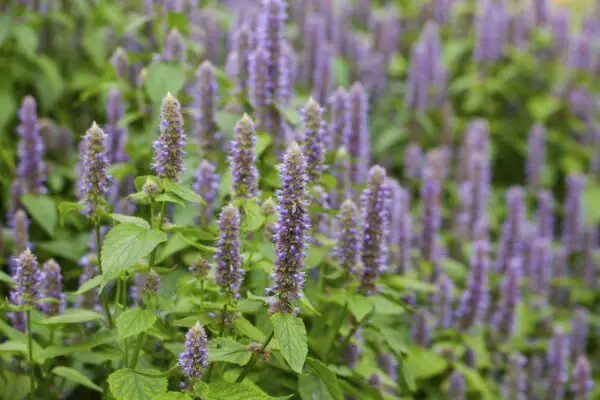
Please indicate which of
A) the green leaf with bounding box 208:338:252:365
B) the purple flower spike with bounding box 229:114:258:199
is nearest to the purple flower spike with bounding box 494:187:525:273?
the purple flower spike with bounding box 229:114:258:199

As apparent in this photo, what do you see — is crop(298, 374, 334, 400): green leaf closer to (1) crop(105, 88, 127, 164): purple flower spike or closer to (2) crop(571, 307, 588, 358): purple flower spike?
(1) crop(105, 88, 127, 164): purple flower spike

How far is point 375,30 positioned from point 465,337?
392 centimetres

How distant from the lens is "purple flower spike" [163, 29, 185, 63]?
177 inches

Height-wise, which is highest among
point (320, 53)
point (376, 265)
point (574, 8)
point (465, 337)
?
point (574, 8)

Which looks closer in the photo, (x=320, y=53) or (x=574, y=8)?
(x=320, y=53)

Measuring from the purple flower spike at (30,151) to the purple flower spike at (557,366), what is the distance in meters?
3.70

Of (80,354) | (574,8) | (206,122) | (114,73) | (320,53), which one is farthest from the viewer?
(574,8)

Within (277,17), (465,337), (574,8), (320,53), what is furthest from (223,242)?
(574,8)

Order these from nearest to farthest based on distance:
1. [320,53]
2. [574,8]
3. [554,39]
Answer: [320,53] → [554,39] → [574,8]

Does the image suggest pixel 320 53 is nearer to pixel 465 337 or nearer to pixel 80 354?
pixel 465 337

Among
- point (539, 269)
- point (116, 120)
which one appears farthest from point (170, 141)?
point (539, 269)

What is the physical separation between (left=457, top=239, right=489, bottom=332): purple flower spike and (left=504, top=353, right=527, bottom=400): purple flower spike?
→ 385 mm

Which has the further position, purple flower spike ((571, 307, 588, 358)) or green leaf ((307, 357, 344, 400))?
purple flower spike ((571, 307, 588, 358))

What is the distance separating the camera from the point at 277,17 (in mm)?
4316
